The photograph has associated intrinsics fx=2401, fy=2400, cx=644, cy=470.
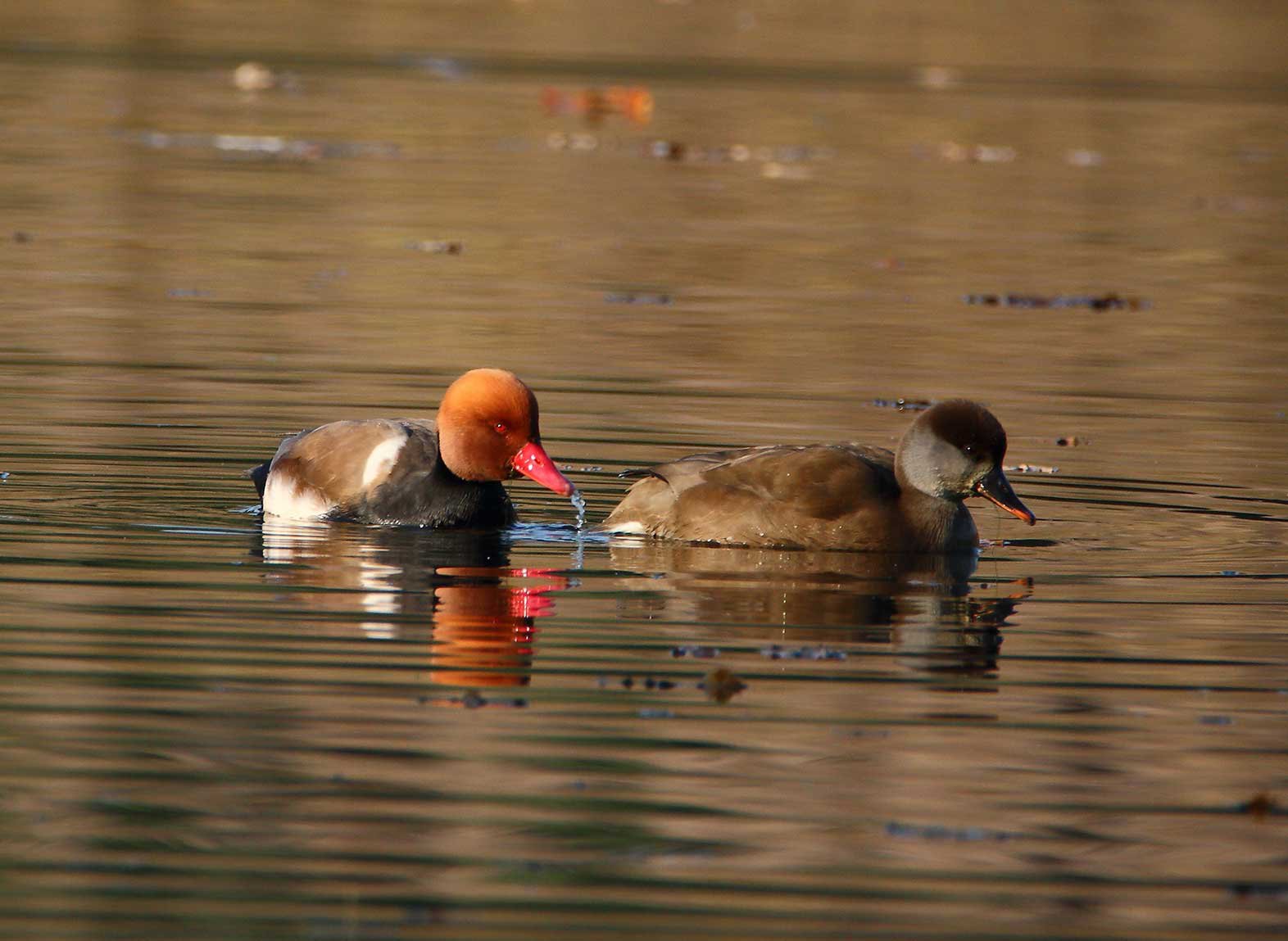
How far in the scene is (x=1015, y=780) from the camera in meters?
6.87

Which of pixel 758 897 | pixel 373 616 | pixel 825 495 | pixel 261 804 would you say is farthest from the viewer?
pixel 825 495

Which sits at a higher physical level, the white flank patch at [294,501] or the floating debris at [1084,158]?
the floating debris at [1084,158]

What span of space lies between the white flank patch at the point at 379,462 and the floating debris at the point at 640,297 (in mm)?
8211

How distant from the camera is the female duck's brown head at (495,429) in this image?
10695 millimetres

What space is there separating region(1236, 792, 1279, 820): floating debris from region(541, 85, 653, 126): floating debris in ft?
97.9

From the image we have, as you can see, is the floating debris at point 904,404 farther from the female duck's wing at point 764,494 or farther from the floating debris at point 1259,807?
the floating debris at point 1259,807

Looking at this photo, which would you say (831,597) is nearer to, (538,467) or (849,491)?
(849,491)

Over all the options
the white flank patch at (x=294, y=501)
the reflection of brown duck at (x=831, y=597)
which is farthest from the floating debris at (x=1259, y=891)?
the white flank patch at (x=294, y=501)

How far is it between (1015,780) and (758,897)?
1324 millimetres

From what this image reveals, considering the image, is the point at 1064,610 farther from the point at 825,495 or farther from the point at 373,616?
the point at 373,616

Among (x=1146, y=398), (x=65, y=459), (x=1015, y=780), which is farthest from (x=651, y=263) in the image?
(x=1015, y=780)

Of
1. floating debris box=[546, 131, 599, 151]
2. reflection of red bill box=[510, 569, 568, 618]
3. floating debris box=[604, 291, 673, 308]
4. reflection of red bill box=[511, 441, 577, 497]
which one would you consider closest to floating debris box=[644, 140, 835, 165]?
floating debris box=[546, 131, 599, 151]

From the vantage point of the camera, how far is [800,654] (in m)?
8.41

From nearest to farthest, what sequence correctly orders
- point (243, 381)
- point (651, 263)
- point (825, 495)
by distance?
1. point (825, 495)
2. point (243, 381)
3. point (651, 263)
